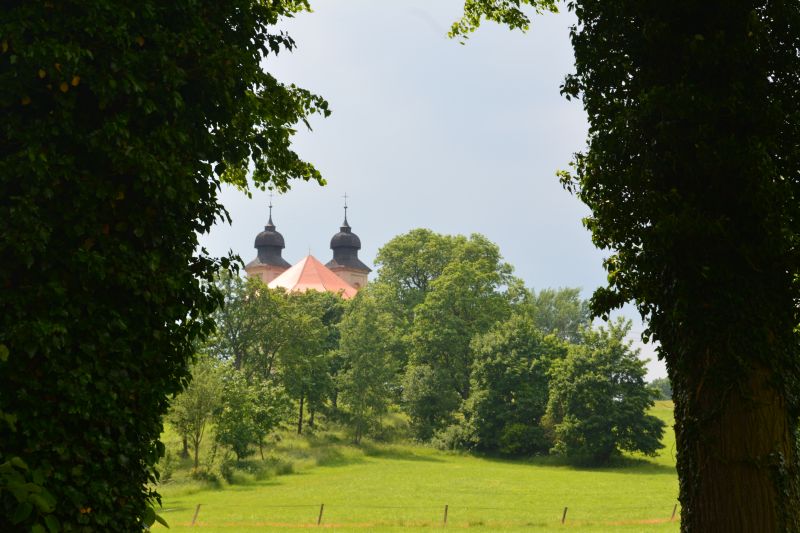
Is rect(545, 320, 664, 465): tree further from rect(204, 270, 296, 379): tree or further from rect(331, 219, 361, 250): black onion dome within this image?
rect(331, 219, 361, 250): black onion dome

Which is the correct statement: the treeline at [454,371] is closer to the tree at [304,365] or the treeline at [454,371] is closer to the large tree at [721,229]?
the tree at [304,365]

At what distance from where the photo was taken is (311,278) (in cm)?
10088

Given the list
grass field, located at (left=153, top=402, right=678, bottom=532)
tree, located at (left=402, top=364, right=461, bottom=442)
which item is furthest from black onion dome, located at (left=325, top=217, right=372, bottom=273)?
grass field, located at (left=153, top=402, right=678, bottom=532)

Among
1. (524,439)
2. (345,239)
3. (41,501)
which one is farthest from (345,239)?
(41,501)

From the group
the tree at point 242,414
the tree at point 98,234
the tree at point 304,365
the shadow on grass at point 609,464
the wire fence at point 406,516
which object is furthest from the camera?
the tree at point 304,365

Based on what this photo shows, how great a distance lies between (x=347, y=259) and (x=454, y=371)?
53942mm

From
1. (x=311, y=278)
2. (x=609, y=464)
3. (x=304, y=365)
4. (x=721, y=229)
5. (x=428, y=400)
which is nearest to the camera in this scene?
(x=721, y=229)

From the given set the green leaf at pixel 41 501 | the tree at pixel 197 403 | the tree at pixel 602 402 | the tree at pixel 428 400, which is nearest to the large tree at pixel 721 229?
the green leaf at pixel 41 501

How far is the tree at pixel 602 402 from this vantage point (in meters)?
53.7

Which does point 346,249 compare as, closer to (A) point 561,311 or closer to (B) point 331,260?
(B) point 331,260

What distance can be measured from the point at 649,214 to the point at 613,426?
1847 inches

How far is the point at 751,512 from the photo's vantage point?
8.03m

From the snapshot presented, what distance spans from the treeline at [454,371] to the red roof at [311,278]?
29.3 m

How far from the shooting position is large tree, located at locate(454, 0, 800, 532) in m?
8.19
